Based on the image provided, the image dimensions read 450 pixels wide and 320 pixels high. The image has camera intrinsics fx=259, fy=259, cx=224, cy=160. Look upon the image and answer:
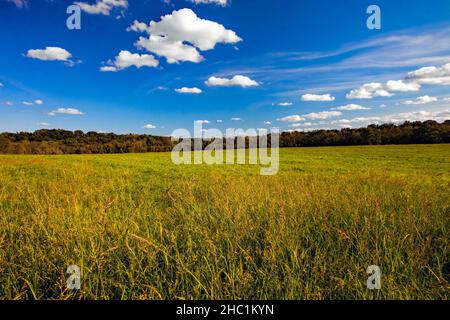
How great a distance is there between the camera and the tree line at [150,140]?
63.7 meters

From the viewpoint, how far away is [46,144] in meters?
67.9

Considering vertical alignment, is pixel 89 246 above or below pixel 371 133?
below

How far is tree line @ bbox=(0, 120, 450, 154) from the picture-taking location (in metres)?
63.7

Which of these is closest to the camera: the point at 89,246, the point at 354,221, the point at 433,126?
the point at 89,246

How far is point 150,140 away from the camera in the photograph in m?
67.3
